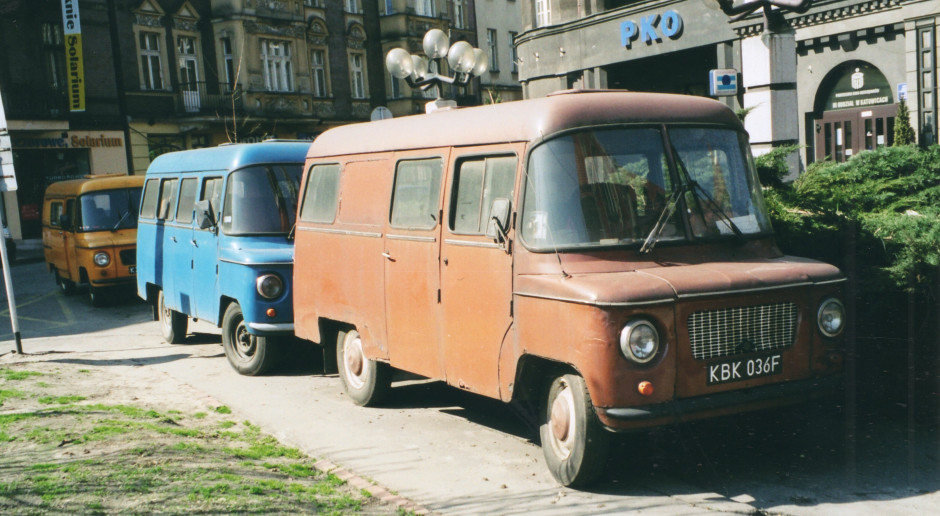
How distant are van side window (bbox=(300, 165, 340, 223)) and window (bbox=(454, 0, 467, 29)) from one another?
42131mm

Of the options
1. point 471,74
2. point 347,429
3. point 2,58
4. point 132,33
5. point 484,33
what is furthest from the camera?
point 484,33

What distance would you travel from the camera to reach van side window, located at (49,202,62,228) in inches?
742

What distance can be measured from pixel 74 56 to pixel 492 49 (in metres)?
26.3

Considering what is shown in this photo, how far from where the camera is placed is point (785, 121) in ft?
57.6

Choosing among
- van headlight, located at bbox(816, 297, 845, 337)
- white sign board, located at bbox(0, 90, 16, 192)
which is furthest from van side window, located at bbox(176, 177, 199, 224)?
van headlight, located at bbox(816, 297, 845, 337)

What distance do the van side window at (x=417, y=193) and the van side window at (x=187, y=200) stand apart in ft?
14.4

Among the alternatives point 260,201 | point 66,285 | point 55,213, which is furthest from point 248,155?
point 66,285

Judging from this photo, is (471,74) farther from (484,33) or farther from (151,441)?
(484,33)

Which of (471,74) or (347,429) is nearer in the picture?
(347,429)

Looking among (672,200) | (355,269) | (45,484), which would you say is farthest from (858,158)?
(45,484)

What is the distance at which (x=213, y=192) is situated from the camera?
437 inches

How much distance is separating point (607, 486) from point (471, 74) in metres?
9.06

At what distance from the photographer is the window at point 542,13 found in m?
24.3

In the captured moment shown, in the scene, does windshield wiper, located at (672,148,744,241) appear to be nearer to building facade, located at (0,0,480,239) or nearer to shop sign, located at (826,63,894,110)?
shop sign, located at (826,63,894,110)
